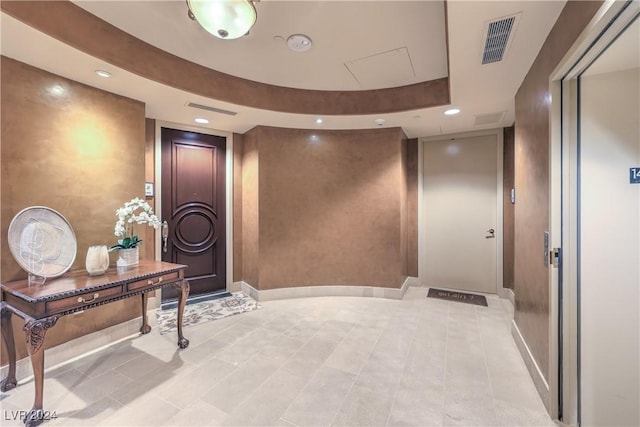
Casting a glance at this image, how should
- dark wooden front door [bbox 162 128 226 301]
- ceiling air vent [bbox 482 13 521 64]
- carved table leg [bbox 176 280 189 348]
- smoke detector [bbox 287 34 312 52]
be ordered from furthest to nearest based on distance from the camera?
dark wooden front door [bbox 162 128 226 301], carved table leg [bbox 176 280 189 348], smoke detector [bbox 287 34 312 52], ceiling air vent [bbox 482 13 521 64]

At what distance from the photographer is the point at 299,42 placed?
2336 millimetres

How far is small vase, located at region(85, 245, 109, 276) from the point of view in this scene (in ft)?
7.07

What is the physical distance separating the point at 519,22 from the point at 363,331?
113 inches

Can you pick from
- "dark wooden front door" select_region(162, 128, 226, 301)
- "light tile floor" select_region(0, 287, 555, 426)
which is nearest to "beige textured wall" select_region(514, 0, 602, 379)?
"light tile floor" select_region(0, 287, 555, 426)

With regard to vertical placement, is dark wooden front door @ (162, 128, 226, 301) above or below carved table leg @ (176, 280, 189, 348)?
above

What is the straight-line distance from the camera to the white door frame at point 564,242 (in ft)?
5.41

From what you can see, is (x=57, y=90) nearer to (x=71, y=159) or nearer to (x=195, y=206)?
(x=71, y=159)

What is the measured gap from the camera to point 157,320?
320 centimetres

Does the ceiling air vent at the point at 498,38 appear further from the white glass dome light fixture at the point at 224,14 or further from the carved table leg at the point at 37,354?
the carved table leg at the point at 37,354

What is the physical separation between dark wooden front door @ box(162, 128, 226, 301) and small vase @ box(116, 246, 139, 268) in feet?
4.08

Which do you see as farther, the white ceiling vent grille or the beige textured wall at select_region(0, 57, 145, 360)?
the white ceiling vent grille

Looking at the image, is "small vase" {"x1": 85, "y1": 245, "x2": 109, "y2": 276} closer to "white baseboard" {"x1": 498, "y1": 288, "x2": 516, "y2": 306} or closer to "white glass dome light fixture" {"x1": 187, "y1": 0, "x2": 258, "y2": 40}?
"white glass dome light fixture" {"x1": 187, "y1": 0, "x2": 258, "y2": 40}

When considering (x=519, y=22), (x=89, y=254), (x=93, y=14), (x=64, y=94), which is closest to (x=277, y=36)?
(x=93, y=14)

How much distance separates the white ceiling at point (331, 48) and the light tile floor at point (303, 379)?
2458 mm
